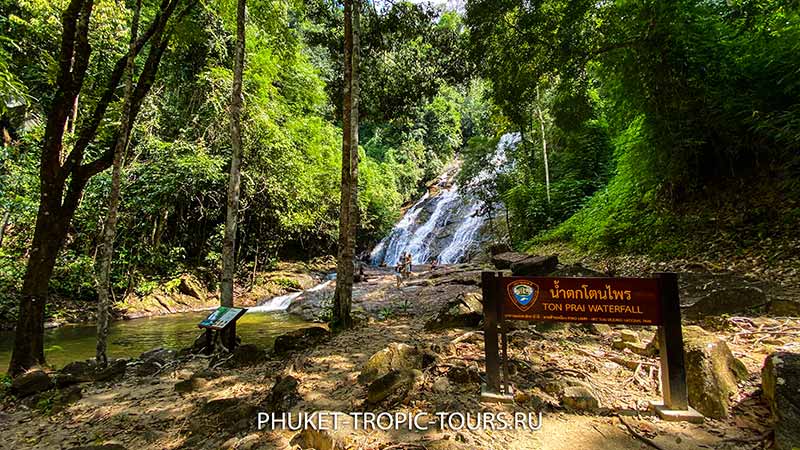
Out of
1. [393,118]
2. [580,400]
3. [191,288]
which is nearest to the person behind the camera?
[580,400]

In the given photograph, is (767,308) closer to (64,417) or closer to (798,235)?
(798,235)

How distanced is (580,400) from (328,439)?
2010 mm

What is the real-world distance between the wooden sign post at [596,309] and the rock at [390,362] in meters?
0.90

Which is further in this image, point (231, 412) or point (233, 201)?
point (233, 201)

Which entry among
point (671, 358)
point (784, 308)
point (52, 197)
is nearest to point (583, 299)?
point (671, 358)

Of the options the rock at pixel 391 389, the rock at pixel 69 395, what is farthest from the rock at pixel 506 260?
the rock at pixel 69 395

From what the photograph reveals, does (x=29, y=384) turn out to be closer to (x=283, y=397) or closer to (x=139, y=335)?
(x=283, y=397)

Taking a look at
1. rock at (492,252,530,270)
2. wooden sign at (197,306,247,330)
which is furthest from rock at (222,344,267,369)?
rock at (492,252,530,270)

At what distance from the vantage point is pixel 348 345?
534 centimetres

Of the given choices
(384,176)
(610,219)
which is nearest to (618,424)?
(610,219)

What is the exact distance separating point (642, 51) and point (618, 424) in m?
8.00

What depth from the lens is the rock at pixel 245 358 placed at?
17.5 feet

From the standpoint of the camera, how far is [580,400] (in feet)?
9.21

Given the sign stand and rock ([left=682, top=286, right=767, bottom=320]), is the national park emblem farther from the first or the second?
rock ([left=682, top=286, right=767, bottom=320])
